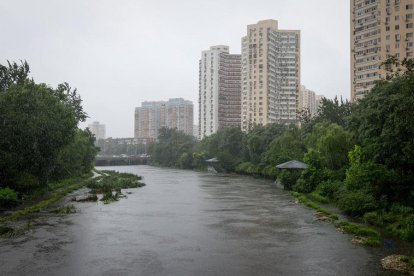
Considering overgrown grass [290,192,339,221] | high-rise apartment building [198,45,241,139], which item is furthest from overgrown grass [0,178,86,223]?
high-rise apartment building [198,45,241,139]

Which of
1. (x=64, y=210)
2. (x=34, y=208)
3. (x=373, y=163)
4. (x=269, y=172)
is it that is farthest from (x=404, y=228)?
(x=269, y=172)

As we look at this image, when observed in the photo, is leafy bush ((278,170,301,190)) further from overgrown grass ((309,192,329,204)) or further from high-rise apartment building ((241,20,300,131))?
high-rise apartment building ((241,20,300,131))

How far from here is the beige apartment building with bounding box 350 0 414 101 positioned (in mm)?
83750

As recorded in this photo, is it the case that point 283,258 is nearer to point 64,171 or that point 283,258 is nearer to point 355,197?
point 355,197

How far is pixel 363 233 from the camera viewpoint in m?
20.8

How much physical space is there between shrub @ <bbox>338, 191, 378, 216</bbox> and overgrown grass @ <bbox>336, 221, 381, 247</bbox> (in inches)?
119

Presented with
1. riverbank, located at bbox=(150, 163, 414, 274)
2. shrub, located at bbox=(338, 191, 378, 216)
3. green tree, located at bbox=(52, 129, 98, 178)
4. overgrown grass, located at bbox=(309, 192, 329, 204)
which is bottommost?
riverbank, located at bbox=(150, 163, 414, 274)

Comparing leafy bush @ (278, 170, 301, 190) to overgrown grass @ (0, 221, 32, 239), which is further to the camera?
leafy bush @ (278, 170, 301, 190)

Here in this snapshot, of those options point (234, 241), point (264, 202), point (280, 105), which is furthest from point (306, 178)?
point (280, 105)

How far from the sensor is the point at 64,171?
52.6m

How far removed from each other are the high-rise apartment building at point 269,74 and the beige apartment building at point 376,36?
51.8 metres

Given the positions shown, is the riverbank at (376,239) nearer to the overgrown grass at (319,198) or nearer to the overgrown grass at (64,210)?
the overgrown grass at (319,198)

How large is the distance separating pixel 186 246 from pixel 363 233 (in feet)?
30.0

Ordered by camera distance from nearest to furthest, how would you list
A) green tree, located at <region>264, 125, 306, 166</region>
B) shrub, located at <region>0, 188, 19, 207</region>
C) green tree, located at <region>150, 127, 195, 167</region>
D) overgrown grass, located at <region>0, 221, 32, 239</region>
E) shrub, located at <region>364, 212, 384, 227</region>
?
overgrown grass, located at <region>0, 221, 32, 239</region>
shrub, located at <region>364, 212, 384, 227</region>
shrub, located at <region>0, 188, 19, 207</region>
green tree, located at <region>264, 125, 306, 166</region>
green tree, located at <region>150, 127, 195, 167</region>
